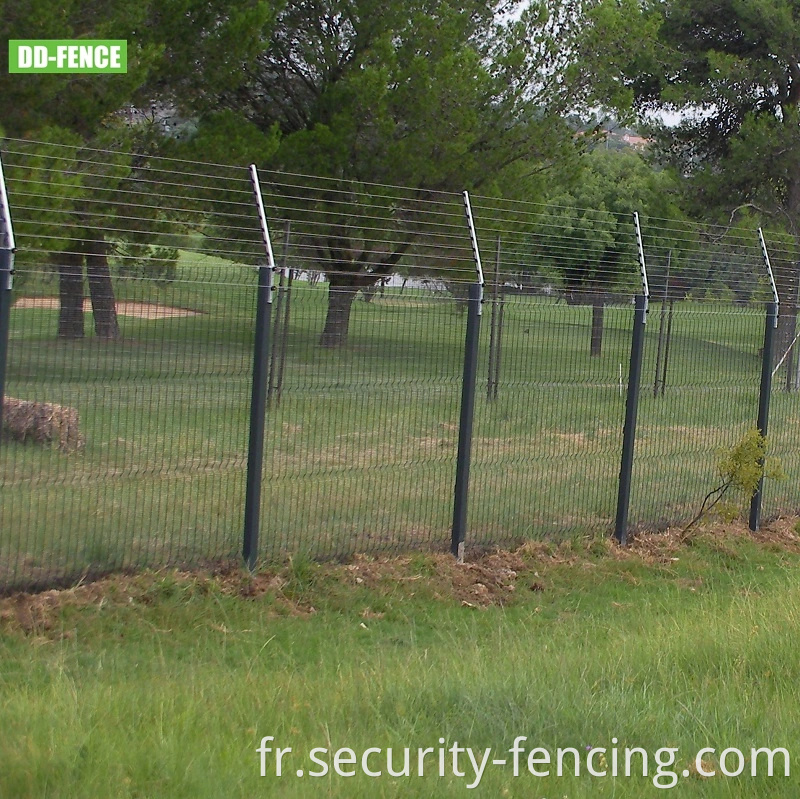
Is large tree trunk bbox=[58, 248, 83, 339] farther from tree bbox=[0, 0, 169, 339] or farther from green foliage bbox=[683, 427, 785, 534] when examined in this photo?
green foliage bbox=[683, 427, 785, 534]

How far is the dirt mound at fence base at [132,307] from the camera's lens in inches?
242

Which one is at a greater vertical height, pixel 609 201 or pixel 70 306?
pixel 609 201

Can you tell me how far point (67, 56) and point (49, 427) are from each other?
27.0 ft

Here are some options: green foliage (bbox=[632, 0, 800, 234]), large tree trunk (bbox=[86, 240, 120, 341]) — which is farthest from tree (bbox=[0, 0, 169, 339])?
green foliage (bbox=[632, 0, 800, 234])

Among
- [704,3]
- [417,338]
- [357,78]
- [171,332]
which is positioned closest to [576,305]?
[417,338]

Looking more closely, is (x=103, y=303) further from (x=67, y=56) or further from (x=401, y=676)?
(x=67, y=56)

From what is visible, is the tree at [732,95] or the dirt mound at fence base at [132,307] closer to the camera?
the dirt mound at fence base at [132,307]

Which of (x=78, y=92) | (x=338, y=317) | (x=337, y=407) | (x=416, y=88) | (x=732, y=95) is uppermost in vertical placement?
(x=732, y=95)

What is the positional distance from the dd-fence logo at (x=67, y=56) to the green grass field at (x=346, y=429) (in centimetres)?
560

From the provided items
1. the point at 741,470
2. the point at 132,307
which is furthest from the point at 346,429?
the point at 741,470

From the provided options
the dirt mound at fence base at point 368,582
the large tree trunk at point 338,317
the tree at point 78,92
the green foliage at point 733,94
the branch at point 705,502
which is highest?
the green foliage at point 733,94

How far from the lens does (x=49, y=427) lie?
6652 millimetres

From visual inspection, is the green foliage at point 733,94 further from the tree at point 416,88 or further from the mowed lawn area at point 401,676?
the mowed lawn area at point 401,676

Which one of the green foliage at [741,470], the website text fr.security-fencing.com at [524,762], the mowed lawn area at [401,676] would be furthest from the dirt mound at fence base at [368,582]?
the website text fr.security-fencing.com at [524,762]
